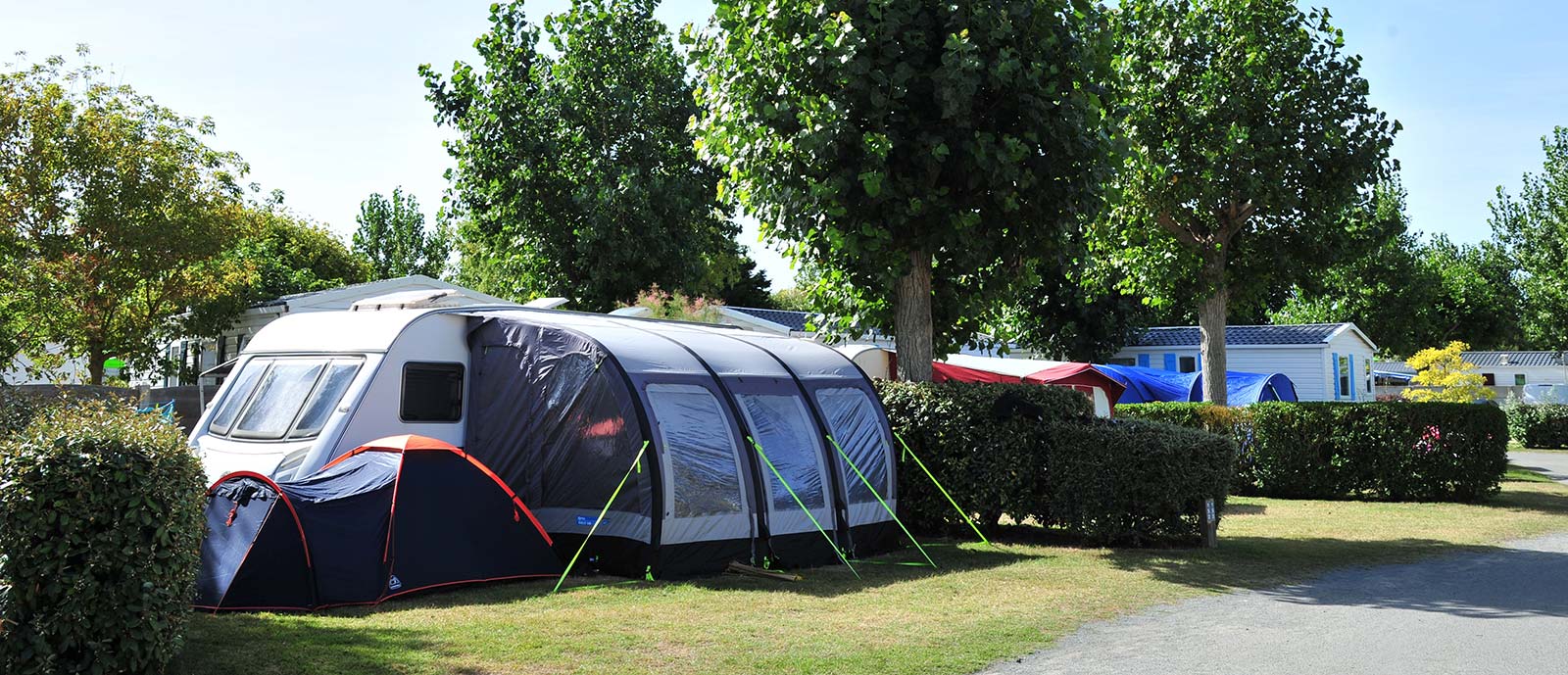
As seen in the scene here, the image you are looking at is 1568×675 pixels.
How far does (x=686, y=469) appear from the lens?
9273mm

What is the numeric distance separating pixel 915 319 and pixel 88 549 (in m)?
8.23

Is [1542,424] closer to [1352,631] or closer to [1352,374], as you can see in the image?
[1352,374]

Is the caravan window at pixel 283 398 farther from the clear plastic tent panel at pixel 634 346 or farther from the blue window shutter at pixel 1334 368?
the blue window shutter at pixel 1334 368

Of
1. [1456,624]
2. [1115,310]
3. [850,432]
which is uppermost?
[1115,310]

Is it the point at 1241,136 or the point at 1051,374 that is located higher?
the point at 1241,136

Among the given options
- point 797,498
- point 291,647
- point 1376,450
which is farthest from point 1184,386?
point 291,647

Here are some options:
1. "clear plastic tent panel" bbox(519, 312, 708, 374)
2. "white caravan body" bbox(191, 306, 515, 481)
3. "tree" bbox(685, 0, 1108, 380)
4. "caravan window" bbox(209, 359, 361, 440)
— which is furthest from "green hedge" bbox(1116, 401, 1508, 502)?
"caravan window" bbox(209, 359, 361, 440)

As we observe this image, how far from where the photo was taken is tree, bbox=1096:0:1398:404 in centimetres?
1644

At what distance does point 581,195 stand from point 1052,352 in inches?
732

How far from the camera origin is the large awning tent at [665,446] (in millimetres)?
9195

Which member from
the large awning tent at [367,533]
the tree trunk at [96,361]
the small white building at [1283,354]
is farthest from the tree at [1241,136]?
the tree trunk at [96,361]

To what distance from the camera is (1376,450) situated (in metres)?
16.0

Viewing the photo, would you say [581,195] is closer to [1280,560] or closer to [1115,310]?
[1280,560]

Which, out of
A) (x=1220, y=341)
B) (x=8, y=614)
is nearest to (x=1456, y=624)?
(x=8, y=614)
